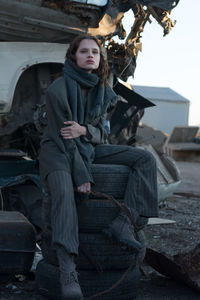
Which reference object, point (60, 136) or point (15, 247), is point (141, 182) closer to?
point (60, 136)

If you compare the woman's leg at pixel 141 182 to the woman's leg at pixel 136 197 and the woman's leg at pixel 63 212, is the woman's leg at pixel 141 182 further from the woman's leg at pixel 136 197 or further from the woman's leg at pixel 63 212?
the woman's leg at pixel 63 212

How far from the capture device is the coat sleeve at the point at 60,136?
3211mm

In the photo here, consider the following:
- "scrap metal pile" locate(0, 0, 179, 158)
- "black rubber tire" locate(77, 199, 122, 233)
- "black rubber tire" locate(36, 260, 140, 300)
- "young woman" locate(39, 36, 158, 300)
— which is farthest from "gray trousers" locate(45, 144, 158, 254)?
"scrap metal pile" locate(0, 0, 179, 158)

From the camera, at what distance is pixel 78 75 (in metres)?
3.49

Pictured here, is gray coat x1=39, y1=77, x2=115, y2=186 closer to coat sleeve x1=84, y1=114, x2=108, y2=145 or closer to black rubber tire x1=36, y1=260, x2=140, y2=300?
coat sleeve x1=84, y1=114, x2=108, y2=145

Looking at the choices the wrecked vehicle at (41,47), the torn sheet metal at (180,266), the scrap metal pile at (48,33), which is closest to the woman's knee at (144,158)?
the torn sheet metal at (180,266)

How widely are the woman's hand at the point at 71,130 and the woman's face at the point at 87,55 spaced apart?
46 cm

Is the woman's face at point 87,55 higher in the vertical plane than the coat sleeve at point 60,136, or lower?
higher

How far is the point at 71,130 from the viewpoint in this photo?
330cm

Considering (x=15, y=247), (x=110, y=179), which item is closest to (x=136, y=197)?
(x=110, y=179)

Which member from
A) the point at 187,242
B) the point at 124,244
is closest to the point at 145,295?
the point at 124,244

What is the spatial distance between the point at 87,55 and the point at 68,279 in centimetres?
152

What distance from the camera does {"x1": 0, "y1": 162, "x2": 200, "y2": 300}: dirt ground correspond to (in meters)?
3.52

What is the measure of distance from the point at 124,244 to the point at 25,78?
340 centimetres
